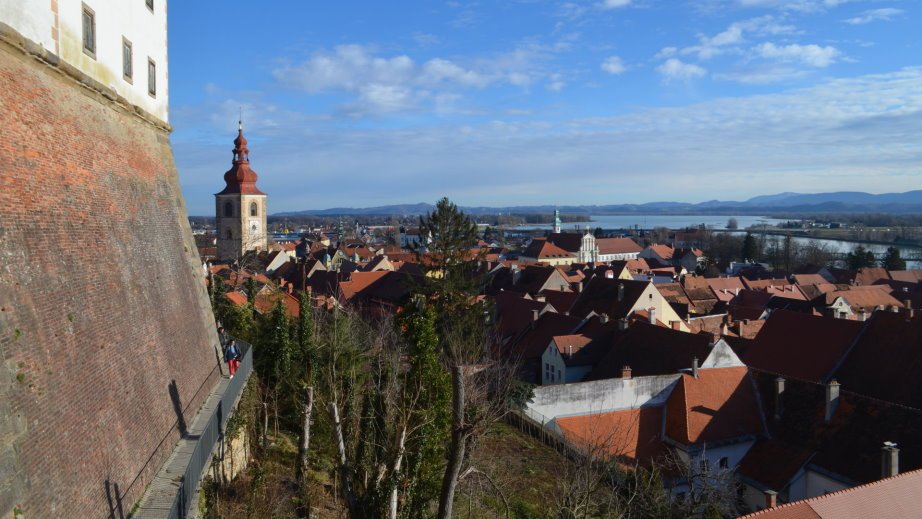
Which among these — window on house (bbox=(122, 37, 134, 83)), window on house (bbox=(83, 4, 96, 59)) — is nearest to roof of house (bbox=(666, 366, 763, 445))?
window on house (bbox=(122, 37, 134, 83))

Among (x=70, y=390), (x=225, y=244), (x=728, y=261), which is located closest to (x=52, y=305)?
(x=70, y=390)

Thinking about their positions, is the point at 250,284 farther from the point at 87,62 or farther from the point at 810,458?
the point at 810,458

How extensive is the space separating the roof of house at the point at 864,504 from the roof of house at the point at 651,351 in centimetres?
1155

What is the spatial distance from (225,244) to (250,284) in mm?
52447

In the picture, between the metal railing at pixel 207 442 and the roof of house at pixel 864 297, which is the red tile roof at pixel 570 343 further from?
the roof of house at pixel 864 297

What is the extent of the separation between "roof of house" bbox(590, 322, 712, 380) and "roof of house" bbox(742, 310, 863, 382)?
4.45 meters

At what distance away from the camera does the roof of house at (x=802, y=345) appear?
1189 inches

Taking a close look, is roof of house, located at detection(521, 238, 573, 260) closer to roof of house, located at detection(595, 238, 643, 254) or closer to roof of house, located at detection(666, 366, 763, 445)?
roof of house, located at detection(595, 238, 643, 254)

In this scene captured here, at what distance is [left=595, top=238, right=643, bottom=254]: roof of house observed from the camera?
131625mm

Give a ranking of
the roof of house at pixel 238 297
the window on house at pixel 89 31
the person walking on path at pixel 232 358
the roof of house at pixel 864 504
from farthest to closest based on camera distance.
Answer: the roof of house at pixel 238 297 < the person walking on path at pixel 232 358 < the roof of house at pixel 864 504 < the window on house at pixel 89 31

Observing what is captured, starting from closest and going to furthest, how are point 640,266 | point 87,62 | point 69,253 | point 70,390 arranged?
point 70,390, point 69,253, point 87,62, point 640,266

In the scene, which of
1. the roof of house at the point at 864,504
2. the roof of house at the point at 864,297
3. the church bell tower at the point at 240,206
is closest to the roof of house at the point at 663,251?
the roof of house at the point at 864,297

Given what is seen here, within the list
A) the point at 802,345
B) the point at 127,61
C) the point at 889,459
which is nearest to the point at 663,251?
the point at 802,345

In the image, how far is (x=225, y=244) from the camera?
3002 inches
